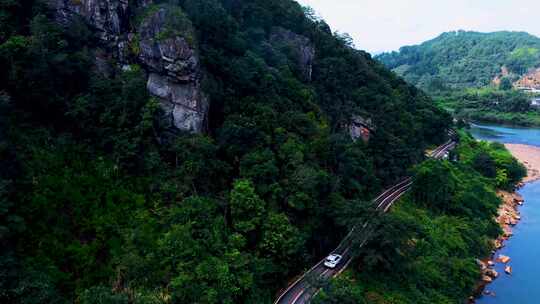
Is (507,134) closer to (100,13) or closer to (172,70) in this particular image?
(172,70)

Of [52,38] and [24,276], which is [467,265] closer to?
[24,276]

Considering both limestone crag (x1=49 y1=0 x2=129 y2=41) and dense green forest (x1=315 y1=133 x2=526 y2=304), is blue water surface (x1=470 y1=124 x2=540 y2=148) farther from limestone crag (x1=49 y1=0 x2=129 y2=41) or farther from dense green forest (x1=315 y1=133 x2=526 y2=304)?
limestone crag (x1=49 y1=0 x2=129 y2=41)

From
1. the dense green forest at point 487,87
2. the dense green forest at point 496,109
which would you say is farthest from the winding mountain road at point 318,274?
the dense green forest at point 487,87

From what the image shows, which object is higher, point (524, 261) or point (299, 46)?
point (299, 46)

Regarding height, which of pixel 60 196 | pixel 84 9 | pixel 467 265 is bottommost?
pixel 467 265

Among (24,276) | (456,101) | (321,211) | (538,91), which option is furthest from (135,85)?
(538,91)

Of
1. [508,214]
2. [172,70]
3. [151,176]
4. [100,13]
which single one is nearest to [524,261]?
[508,214]
